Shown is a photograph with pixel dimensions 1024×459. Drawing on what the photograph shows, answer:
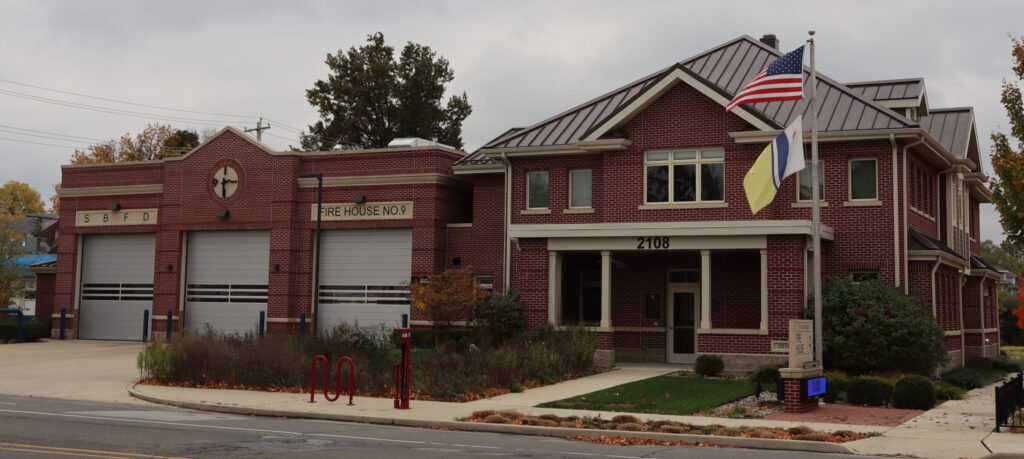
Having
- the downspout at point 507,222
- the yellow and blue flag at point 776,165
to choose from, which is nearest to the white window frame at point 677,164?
the downspout at point 507,222

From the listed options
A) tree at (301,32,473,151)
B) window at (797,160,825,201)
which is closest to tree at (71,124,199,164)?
tree at (301,32,473,151)

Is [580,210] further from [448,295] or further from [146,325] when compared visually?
[146,325]

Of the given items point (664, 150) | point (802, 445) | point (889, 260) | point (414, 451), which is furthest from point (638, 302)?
point (414, 451)

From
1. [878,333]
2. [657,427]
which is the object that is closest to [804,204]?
[878,333]

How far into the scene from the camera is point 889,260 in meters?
28.1

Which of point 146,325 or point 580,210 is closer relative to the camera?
point 580,210

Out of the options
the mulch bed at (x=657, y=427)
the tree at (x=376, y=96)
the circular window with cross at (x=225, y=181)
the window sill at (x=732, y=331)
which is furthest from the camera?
the tree at (x=376, y=96)

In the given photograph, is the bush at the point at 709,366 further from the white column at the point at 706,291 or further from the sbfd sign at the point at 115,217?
the sbfd sign at the point at 115,217

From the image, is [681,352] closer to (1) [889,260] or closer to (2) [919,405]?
(1) [889,260]

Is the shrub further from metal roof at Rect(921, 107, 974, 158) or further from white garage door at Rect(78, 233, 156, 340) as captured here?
white garage door at Rect(78, 233, 156, 340)

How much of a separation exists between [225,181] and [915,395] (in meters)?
27.4

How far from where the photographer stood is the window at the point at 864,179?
28.4 m

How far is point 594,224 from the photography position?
96.5 ft

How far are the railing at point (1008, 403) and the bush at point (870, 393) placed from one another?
3.20 metres
